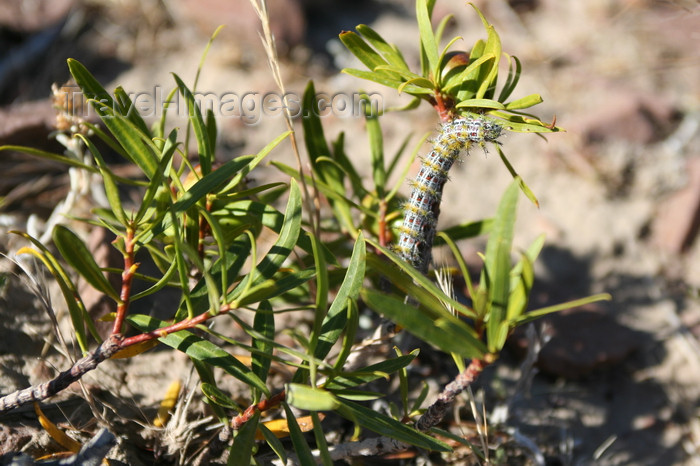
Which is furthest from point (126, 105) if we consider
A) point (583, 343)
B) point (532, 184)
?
point (532, 184)

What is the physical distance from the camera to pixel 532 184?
2570mm

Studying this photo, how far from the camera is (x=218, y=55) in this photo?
277cm

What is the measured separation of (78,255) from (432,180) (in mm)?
710

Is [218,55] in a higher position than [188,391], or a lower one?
higher

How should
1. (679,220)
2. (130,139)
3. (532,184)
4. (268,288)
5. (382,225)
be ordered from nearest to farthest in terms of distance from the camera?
(268,288) < (130,139) < (382,225) < (679,220) < (532,184)

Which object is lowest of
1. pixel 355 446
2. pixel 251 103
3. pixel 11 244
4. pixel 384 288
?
pixel 355 446

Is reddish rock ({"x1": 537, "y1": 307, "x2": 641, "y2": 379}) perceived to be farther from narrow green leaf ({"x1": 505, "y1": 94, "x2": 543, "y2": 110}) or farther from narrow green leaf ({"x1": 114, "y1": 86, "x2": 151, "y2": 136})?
narrow green leaf ({"x1": 114, "y1": 86, "x2": 151, "y2": 136})

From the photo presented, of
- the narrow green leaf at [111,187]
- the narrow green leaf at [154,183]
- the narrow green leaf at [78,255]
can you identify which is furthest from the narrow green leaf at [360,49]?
the narrow green leaf at [78,255]

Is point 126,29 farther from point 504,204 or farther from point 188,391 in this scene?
point 504,204

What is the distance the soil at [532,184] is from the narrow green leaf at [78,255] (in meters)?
0.27

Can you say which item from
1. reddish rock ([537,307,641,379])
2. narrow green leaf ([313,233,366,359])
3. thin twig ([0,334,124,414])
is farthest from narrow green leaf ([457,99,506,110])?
reddish rock ([537,307,641,379])

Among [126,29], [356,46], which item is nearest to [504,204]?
[356,46]

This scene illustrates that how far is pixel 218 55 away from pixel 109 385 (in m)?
1.77

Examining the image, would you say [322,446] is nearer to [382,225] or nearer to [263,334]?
[263,334]
